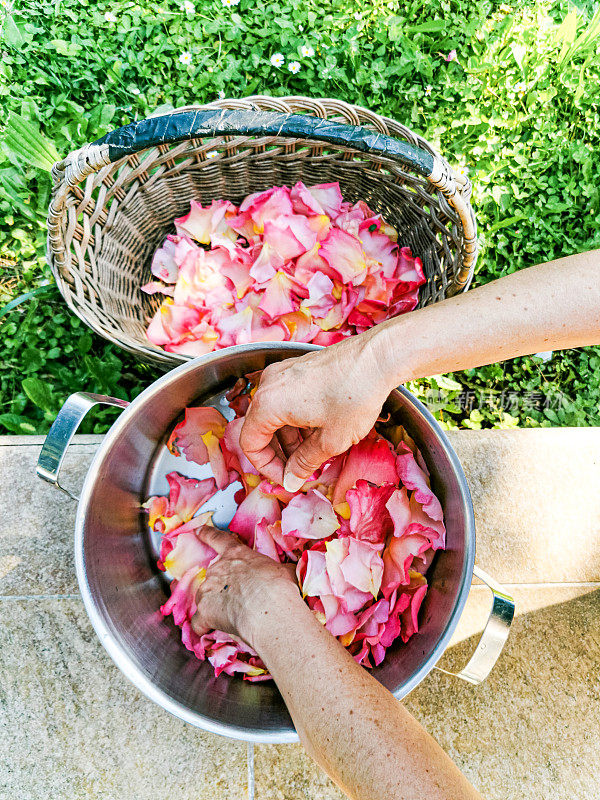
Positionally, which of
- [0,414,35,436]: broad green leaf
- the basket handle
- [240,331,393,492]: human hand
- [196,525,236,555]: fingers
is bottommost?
[0,414,35,436]: broad green leaf

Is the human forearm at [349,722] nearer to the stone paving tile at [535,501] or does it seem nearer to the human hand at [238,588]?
the human hand at [238,588]

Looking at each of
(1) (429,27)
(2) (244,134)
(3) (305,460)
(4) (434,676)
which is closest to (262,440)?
(3) (305,460)

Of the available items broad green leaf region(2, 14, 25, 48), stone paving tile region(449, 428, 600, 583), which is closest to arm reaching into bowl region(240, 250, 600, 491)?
stone paving tile region(449, 428, 600, 583)

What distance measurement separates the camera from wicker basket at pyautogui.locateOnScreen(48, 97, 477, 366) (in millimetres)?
1019

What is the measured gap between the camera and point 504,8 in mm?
1878

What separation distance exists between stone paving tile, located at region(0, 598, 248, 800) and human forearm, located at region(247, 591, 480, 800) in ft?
2.03

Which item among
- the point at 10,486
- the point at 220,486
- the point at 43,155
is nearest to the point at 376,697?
the point at 220,486

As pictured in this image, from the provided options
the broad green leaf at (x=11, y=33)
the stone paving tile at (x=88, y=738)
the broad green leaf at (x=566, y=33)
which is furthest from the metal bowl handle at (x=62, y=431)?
the broad green leaf at (x=566, y=33)

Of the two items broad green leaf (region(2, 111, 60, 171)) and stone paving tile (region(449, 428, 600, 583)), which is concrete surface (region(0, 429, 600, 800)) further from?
broad green leaf (region(2, 111, 60, 171))

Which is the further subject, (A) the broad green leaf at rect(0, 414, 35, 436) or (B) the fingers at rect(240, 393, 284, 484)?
(A) the broad green leaf at rect(0, 414, 35, 436)

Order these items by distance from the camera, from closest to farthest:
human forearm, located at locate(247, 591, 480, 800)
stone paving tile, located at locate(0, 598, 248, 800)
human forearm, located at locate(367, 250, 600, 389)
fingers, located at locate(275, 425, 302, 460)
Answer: human forearm, located at locate(247, 591, 480, 800) → human forearm, located at locate(367, 250, 600, 389) → fingers, located at locate(275, 425, 302, 460) → stone paving tile, located at locate(0, 598, 248, 800)

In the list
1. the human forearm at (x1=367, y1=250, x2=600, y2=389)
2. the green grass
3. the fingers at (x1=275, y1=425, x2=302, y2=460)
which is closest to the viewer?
the human forearm at (x1=367, y1=250, x2=600, y2=389)

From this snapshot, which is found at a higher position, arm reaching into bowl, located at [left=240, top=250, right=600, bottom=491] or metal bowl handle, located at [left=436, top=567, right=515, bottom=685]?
arm reaching into bowl, located at [left=240, top=250, right=600, bottom=491]

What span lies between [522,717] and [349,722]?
0.92 m
